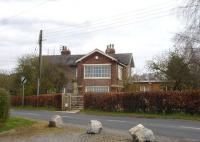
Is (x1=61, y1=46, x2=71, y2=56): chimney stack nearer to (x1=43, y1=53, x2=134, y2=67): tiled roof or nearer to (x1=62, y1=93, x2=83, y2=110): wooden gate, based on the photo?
(x1=43, y1=53, x2=134, y2=67): tiled roof

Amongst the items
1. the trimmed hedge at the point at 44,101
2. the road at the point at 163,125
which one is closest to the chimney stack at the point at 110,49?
the trimmed hedge at the point at 44,101

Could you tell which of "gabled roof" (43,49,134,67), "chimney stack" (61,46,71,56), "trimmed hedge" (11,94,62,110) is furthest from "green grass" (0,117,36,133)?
"chimney stack" (61,46,71,56)

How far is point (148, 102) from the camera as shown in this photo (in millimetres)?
37188

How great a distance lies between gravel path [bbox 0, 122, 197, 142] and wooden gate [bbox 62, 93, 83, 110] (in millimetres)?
26015

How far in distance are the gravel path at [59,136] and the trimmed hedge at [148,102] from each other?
1503 cm

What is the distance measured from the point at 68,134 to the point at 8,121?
6.36 m

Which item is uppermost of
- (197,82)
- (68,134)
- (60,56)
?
(60,56)

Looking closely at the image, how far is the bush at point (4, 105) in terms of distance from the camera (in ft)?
73.5

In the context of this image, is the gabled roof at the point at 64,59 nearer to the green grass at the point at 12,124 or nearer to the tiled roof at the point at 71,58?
the tiled roof at the point at 71,58

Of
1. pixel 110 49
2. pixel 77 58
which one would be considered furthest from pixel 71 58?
pixel 110 49

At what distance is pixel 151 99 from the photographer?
121ft

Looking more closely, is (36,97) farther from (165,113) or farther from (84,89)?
(165,113)

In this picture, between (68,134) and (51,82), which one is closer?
(68,134)

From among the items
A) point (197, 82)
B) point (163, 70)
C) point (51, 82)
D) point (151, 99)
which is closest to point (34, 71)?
point (51, 82)
